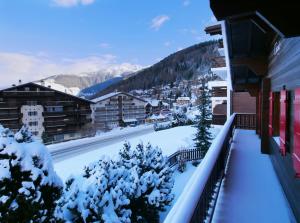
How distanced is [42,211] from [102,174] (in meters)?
2.13

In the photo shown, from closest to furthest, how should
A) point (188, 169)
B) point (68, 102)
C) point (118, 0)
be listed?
point (188, 169)
point (118, 0)
point (68, 102)

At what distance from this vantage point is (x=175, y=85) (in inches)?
4427

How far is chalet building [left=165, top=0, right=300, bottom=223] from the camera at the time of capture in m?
1.83

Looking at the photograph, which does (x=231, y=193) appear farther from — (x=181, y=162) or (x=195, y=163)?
(x=195, y=163)

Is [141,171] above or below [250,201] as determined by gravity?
below

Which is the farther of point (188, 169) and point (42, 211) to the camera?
point (188, 169)

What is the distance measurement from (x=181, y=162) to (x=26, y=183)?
12.7 meters

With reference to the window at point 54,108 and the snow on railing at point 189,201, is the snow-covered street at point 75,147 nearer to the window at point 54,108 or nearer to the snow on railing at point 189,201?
the window at point 54,108

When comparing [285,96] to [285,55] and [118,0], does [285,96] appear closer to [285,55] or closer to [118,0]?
[285,55]

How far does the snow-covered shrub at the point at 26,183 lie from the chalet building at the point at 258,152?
2.84 metres

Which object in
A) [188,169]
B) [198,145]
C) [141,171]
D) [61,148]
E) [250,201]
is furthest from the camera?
[61,148]

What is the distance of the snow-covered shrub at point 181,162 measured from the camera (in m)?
16.0

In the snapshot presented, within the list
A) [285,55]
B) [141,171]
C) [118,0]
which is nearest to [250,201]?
[285,55]

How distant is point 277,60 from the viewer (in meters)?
5.40
